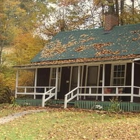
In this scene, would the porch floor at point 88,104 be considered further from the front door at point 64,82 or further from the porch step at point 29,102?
the front door at point 64,82

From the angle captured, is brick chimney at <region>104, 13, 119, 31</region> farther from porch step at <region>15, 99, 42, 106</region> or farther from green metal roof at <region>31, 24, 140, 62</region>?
porch step at <region>15, 99, 42, 106</region>

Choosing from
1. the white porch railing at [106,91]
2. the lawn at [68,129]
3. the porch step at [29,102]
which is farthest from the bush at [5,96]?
the lawn at [68,129]

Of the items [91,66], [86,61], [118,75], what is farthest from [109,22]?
[86,61]

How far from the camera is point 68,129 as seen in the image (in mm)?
12719

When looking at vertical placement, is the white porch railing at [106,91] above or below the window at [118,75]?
below

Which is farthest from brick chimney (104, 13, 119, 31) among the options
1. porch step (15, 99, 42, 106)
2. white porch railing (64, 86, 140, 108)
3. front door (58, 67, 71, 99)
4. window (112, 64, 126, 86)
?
porch step (15, 99, 42, 106)

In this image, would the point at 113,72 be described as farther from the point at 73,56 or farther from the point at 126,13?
the point at 126,13

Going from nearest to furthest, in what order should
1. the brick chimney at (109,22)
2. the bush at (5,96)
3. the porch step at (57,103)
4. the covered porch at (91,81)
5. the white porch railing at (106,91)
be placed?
the white porch railing at (106,91), the covered porch at (91,81), the porch step at (57,103), the brick chimney at (109,22), the bush at (5,96)

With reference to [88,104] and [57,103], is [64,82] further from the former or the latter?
[88,104]

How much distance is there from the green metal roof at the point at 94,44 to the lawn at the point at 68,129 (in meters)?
6.71

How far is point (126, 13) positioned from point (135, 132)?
24.5 m

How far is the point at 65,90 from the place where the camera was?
79.1 feet

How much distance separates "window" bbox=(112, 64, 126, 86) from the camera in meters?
21.1

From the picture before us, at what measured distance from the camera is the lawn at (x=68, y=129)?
1118 centimetres
